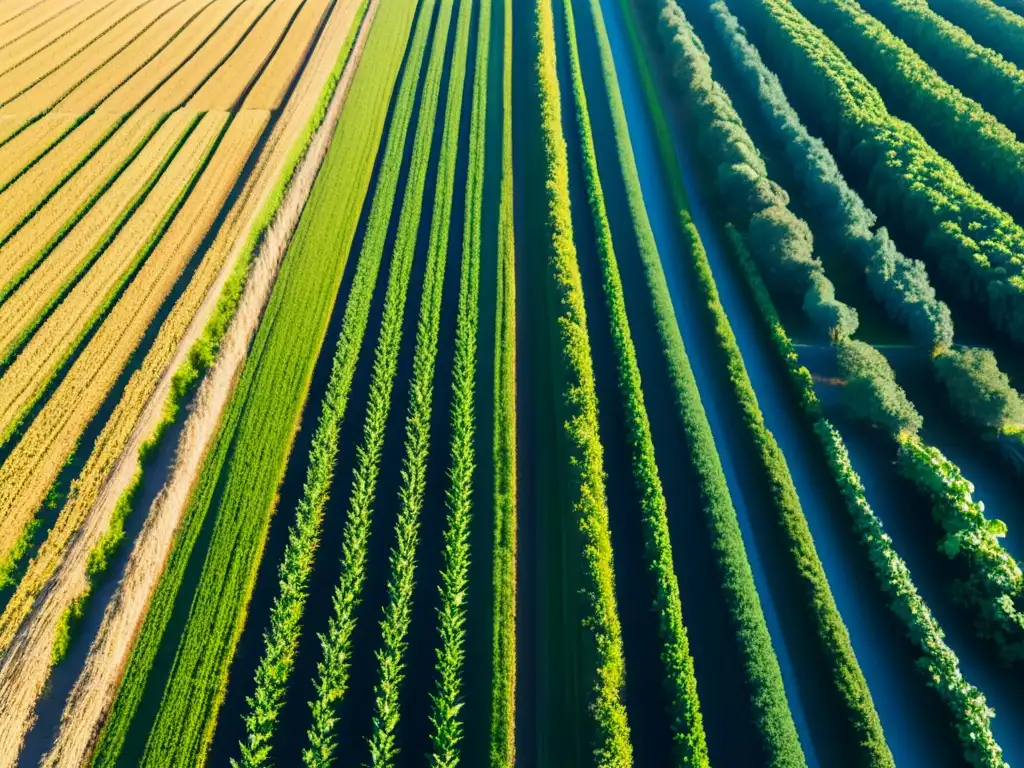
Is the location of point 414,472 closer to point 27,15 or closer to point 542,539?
point 542,539

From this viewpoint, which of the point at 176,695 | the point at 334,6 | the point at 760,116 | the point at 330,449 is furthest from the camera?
the point at 334,6

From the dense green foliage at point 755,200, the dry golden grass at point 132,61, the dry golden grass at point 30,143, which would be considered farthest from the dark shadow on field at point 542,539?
the dry golden grass at point 132,61

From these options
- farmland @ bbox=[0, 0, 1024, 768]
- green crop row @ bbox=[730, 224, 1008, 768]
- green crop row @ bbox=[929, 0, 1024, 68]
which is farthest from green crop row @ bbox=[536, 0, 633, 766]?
green crop row @ bbox=[929, 0, 1024, 68]

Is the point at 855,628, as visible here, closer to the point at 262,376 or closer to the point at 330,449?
the point at 330,449

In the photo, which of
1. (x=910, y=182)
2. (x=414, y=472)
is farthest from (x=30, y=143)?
(x=910, y=182)

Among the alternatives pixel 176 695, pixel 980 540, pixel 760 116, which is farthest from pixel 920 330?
pixel 176 695

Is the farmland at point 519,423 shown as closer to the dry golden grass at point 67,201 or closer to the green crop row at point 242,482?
the green crop row at point 242,482
